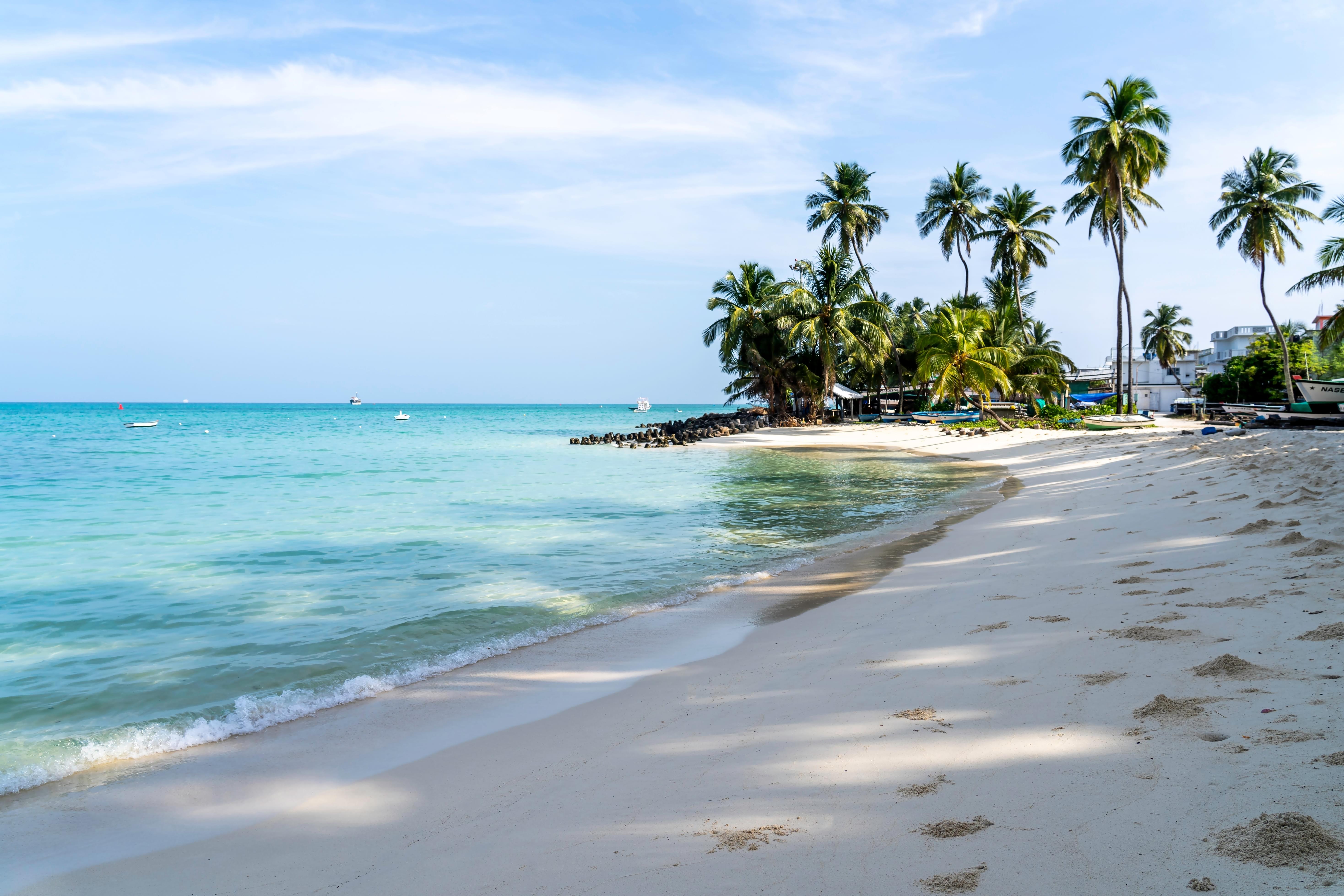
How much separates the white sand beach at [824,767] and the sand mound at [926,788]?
0.5 inches

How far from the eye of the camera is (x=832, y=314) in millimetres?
43938

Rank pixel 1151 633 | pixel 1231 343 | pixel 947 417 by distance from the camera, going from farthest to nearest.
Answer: pixel 1231 343
pixel 947 417
pixel 1151 633

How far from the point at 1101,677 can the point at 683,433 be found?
39542 millimetres

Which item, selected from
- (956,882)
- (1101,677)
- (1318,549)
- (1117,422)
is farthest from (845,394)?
(956,882)

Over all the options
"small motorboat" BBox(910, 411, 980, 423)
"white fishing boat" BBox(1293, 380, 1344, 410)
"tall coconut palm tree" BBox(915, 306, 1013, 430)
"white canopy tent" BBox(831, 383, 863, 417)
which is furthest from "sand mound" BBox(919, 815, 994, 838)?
"white canopy tent" BBox(831, 383, 863, 417)

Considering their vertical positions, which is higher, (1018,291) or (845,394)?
(1018,291)

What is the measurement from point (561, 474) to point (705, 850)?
2180 cm

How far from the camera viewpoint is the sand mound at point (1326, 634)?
3.79m

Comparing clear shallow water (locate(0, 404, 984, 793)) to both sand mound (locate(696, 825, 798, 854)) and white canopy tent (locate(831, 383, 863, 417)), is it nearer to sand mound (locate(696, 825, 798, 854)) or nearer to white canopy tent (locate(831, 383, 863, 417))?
sand mound (locate(696, 825, 798, 854))

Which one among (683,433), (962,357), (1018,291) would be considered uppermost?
Result: (1018,291)

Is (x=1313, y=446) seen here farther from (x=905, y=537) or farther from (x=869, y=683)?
(x=869, y=683)

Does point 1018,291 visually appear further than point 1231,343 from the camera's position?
No

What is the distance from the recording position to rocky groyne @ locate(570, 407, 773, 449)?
41.1 metres

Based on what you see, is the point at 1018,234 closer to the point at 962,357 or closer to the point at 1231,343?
the point at 962,357
